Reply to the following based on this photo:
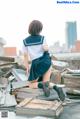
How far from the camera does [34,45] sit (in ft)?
19.4

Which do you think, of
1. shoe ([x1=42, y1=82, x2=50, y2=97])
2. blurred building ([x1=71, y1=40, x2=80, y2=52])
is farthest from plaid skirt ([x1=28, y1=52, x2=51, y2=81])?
blurred building ([x1=71, y1=40, x2=80, y2=52])

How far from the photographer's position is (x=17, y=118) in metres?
4.61

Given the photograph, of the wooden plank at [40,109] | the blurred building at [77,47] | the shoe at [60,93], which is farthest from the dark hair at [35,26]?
the blurred building at [77,47]

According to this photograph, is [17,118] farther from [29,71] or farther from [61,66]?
[61,66]

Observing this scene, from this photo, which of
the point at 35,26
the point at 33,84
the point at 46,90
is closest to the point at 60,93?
the point at 46,90

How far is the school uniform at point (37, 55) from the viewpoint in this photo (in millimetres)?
5887

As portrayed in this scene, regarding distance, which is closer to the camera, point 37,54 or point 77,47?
point 37,54

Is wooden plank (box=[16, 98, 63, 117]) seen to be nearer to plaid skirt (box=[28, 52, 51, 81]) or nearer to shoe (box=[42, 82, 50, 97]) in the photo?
shoe (box=[42, 82, 50, 97])

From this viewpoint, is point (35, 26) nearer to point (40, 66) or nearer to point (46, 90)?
point (40, 66)

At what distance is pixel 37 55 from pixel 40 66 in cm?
19

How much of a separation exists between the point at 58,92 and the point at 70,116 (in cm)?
80

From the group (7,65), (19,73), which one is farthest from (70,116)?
(7,65)

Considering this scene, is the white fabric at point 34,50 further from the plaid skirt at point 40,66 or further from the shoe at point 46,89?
the shoe at point 46,89

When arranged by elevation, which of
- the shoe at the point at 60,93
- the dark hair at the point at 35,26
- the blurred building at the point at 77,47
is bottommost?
the blurred building at the point at 77,47
